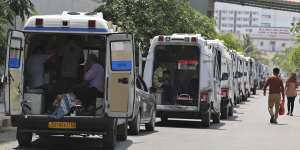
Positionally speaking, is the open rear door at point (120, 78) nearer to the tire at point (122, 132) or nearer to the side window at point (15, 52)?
the side window at point (15, 52)

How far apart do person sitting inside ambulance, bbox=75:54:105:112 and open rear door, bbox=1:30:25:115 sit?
1236 millimetres

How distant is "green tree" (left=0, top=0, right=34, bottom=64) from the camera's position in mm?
18031

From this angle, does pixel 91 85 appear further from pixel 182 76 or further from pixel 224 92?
pixel 224 92

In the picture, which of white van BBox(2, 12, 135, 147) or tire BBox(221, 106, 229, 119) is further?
tire BBox(221, 106, 229, 119)

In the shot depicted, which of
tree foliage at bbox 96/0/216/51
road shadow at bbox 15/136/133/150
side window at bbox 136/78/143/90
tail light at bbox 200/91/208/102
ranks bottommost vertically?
road shadow at bbox 15/136/133/150

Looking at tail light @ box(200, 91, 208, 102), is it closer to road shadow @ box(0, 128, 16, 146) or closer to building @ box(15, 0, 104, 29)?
road shadow @ box(0, 128, 16, 146)

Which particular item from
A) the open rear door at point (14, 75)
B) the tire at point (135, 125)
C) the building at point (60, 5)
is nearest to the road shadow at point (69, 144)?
the open rear door at point (14, 75)

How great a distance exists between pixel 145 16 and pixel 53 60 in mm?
19203

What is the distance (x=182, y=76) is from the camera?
22625mm

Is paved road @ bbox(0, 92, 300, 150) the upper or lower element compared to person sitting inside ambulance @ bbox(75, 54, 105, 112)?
lower

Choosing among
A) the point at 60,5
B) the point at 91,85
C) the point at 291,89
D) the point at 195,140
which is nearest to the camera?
the point at 91,85

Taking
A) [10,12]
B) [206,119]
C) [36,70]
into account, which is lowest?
[206,119]

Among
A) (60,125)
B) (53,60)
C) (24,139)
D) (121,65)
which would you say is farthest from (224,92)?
(60,125)

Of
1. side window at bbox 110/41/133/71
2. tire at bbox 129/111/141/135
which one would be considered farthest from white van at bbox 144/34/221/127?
side window at bbox 110/41/133/71
